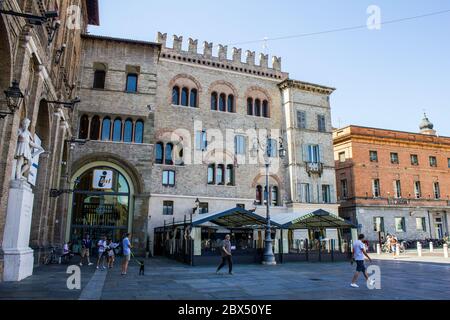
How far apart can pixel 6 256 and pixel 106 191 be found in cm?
1488

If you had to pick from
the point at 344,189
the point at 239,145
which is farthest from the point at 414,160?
the point at 239,145

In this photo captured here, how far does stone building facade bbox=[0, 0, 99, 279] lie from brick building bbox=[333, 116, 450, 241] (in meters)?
27.8

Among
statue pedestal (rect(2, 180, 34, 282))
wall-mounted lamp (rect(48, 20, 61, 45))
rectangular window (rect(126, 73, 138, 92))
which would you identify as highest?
rectangular window (rect(126, 73, 138, 92))

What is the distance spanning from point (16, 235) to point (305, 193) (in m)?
25.3

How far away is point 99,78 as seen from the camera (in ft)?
89.8

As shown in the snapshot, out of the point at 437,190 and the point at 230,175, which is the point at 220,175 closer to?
the point at 230,175

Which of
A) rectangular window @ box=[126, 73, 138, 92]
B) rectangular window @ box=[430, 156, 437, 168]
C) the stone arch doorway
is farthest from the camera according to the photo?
rectangular window @ box=[430, 156, 437, 168]

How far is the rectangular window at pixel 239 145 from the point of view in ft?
104

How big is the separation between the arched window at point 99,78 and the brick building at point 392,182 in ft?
82.3

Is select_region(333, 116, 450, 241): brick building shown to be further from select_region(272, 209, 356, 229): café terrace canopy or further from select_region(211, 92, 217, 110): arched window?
select_region(211, 92, 217, 110): arched window

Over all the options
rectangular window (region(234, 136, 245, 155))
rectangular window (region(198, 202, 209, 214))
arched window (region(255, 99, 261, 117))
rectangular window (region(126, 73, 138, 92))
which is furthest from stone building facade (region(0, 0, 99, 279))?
arched window (region(255, 99, 261, 117))

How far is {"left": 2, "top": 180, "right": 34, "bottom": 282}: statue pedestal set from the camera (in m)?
11.2

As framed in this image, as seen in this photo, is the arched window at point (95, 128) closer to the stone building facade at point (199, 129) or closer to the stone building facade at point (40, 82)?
the stone building facade at point (199, 129)
